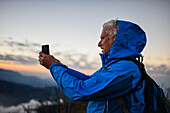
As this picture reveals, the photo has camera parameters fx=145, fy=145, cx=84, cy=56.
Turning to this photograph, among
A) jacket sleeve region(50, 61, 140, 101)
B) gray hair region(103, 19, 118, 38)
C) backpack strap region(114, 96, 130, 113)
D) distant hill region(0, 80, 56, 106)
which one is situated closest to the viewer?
jacket sleeve region(50, 61, 140, 101)

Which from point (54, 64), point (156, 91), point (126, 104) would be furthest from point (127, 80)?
point (54, 64)

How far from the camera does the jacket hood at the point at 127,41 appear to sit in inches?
80.0

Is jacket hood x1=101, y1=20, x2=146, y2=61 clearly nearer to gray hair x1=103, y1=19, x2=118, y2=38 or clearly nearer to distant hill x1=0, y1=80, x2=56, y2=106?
gray hair x1=103, y1=19, x2=118, y2=38

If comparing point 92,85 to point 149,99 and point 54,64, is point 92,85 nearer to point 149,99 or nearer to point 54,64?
point 54,64

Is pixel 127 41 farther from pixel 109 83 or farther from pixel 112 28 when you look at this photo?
pixel 109 83

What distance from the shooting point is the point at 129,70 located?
1.78m

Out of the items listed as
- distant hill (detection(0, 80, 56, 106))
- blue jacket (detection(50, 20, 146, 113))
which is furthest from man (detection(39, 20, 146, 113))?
distant hill (detection(0, 80, 56, 106))

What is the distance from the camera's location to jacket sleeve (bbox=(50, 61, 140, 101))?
1.72 m

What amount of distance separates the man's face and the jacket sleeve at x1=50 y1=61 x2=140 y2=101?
472 millimetres

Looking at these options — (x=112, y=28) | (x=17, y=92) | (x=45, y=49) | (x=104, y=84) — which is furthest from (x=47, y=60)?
(x=17, y=92)

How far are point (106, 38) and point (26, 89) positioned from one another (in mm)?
85792

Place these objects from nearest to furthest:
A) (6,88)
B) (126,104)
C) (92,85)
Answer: (92,85) → (126,104) → (6,88)

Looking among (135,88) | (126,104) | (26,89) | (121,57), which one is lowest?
(26,89)

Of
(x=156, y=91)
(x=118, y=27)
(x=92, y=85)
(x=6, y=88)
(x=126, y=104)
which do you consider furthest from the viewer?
(x=6, y=88)
